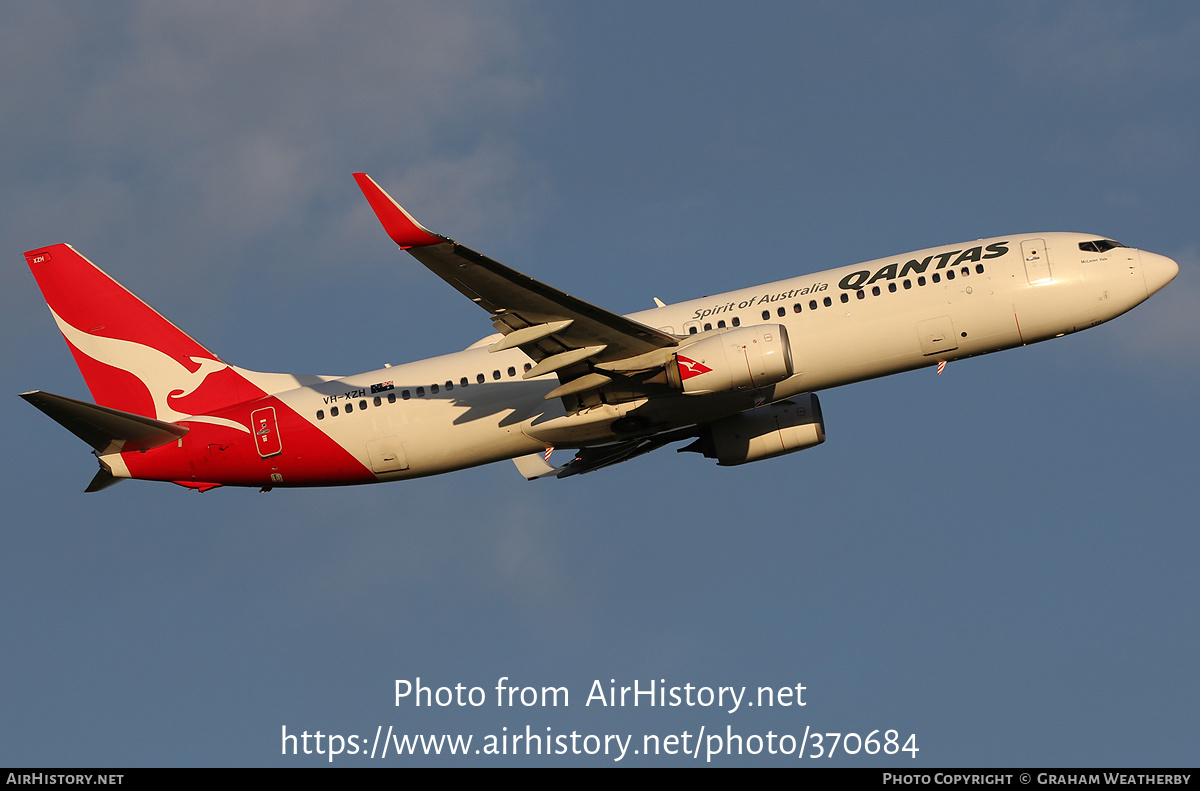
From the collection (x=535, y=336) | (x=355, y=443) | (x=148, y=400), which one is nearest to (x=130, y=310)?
(x=148, y=400)

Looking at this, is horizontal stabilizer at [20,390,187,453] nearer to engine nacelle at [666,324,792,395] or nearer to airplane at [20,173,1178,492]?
airplane at [20,173,1178,492]

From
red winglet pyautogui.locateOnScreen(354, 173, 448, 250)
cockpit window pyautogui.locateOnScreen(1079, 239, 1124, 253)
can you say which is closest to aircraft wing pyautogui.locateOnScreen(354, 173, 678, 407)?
red winglet pyautogui.locateOnScreen(354, 173, 448, 250)

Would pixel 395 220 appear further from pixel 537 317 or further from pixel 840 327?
pixel 840 327

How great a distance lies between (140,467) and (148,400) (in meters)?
3.27

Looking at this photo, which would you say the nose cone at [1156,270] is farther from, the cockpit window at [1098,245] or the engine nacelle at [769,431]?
the engine nacelle at [769,431]

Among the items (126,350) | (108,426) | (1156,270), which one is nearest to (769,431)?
(1156,270)

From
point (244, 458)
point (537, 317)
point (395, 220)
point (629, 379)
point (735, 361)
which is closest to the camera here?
point (395, 220)

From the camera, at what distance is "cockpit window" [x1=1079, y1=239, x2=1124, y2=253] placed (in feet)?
125

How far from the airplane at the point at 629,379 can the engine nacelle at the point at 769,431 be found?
0.22 ft

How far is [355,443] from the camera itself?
39.3 metres

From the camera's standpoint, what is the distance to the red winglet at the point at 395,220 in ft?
96.8

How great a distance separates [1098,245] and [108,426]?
31.7 meters

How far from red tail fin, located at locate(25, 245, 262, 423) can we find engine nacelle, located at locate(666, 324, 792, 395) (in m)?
15.5

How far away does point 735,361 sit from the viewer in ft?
115
